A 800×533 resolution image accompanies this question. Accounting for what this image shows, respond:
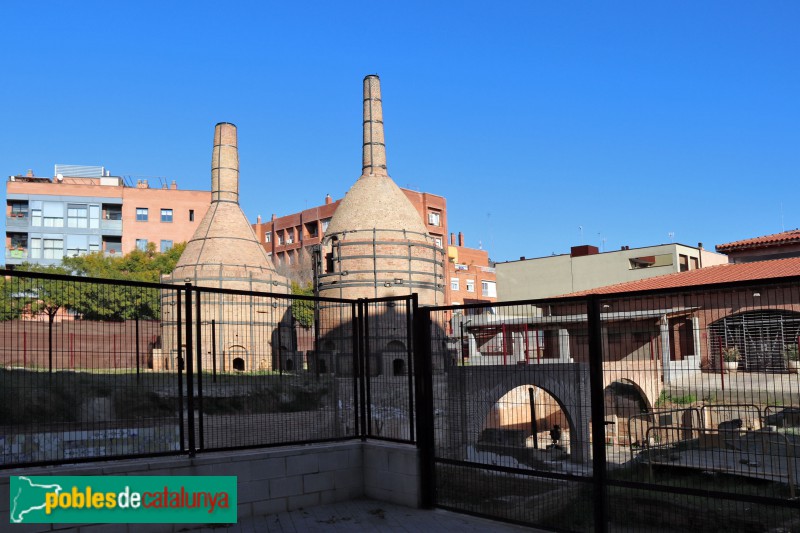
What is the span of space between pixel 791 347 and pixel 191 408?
5.72 m

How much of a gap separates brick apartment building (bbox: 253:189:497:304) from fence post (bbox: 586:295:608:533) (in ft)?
189

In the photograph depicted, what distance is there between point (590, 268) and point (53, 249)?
42877 mm

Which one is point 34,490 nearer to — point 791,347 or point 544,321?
point 544,321

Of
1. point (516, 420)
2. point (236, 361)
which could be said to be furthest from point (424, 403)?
point (236, 361)

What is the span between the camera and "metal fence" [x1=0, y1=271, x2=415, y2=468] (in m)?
7.34

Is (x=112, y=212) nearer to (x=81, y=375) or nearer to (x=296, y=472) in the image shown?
(x=81, y=375)

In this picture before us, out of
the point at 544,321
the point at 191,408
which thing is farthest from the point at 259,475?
the point at 544,321

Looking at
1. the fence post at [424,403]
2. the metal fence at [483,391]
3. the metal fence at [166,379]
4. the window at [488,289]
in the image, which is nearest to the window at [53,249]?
the window at [488,289]

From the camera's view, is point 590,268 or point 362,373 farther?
point 590,268

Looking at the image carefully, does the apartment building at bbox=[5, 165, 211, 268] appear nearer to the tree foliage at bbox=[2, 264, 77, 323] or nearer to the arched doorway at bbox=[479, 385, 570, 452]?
the tree foliage at bbox=[2, 264, 77, 323]

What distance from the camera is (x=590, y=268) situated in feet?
182

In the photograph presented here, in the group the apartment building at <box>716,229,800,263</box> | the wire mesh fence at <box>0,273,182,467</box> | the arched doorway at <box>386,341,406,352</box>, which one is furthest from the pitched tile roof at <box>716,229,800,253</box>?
the wire mesh fence at <box>0,273,182,467</box>

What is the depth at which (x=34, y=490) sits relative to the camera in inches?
250

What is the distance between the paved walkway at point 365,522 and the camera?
23.8ft
